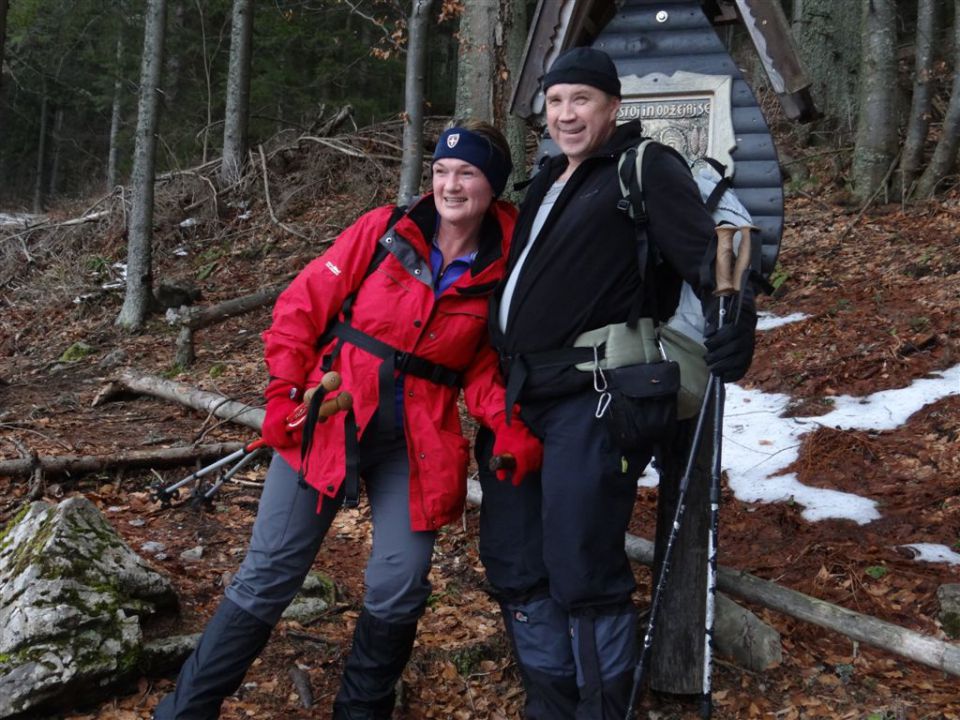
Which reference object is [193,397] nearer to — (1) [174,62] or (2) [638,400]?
(2) [638,400]

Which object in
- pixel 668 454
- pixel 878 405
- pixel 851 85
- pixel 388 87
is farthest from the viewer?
pixel 388 87

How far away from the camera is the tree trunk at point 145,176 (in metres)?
11.6

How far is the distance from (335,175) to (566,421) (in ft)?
46.0

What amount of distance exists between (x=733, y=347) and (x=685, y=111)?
134cm

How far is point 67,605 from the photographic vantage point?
372cm

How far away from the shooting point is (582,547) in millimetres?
3156

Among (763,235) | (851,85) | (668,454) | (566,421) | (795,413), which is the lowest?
(795,413)

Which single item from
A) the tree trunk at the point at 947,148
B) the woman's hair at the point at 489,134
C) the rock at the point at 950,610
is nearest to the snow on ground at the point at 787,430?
the rock at the point at 950,610

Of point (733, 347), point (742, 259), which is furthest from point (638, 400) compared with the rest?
point (742, 259)

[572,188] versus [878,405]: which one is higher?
[572,188]

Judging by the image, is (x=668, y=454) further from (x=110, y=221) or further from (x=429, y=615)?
(x=110, y=221)

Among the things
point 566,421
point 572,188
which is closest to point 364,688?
point 566,421

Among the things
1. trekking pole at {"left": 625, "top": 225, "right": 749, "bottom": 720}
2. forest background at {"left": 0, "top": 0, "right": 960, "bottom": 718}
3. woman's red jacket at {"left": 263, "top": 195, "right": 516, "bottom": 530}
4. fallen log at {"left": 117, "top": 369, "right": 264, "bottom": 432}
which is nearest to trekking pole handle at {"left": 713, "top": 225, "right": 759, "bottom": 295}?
trekking pole at {"left": 625, "top": 225, "right": 749, "bottom": 720}

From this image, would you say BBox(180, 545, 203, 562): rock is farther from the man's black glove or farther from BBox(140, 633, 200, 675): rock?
the man's black glove
